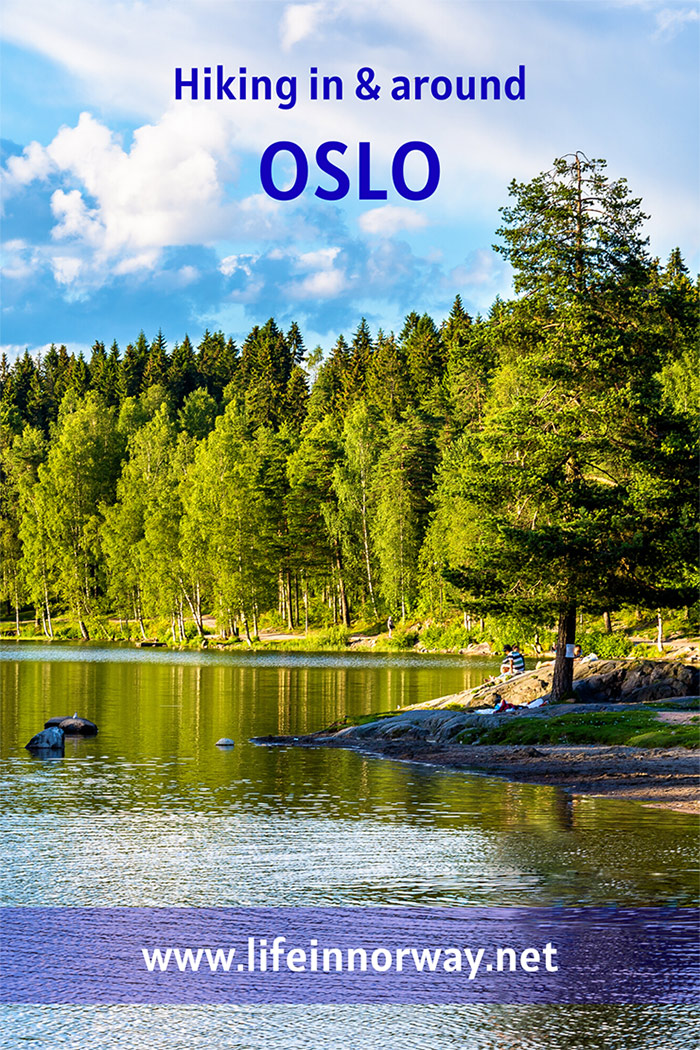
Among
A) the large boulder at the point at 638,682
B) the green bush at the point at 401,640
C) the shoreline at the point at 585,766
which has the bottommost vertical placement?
the shoreline at the point at 585,766

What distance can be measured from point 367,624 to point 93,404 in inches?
1978

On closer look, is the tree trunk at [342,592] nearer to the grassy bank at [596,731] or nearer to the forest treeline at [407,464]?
the forest treeline at [407,464]

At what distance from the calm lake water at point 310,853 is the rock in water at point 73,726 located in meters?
0.68

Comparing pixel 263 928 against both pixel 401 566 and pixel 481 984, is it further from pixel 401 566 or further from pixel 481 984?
pixel 401 566

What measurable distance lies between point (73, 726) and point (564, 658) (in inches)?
632

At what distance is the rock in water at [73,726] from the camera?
37925 millimetres

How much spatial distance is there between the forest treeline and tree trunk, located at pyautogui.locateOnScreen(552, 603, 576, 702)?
0.23 metres

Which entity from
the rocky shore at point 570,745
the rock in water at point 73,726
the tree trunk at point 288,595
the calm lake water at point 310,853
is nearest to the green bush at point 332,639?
the tree trunk at point 288,595

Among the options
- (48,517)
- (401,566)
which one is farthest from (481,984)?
(48,517)

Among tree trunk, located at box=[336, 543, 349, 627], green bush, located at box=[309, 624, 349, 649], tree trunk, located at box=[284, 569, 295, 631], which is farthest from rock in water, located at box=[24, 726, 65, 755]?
tree trunk, located at box=[284, 569, 295, 631]

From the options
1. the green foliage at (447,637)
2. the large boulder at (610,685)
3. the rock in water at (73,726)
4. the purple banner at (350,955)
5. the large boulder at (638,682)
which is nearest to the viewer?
the purple banner at (350,955)

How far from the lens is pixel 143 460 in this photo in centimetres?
12912

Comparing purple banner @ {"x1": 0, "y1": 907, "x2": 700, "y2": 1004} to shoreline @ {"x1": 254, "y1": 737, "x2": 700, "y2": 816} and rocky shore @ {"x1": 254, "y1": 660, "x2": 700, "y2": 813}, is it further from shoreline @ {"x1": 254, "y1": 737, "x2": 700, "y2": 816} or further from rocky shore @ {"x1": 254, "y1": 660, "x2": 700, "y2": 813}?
rocky shore @ {"x1": 254, "y1": 660, "x2": 700, "y2": 813}

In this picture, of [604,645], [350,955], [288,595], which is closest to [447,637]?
[288,595]
